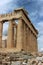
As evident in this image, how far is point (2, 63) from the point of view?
12.9 meters

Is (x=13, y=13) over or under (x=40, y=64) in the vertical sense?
over

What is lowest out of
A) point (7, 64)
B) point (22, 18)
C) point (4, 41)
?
point (7, 64)

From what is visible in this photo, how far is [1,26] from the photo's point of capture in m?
35.5

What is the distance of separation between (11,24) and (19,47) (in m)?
5.08

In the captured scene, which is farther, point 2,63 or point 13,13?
point 13,13

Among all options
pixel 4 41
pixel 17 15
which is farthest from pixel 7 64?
pixel 4 41

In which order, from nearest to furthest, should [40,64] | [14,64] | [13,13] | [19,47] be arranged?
1. [40,64]
2. [14,64]
3. [19,47]
4. [13,13]

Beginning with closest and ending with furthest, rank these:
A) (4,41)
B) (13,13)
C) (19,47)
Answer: (19,47), (13,13), (4,41)

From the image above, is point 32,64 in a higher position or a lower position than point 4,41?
lower

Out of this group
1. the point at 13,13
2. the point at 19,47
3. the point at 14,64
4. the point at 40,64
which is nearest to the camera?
the point at 40,64

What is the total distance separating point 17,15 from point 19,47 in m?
5.62

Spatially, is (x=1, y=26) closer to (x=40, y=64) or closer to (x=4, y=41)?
(x=4, y=41)

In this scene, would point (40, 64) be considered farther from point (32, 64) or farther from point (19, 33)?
point (19, 33)

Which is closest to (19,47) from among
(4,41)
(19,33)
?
(19,33)
